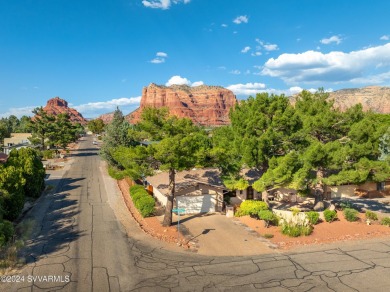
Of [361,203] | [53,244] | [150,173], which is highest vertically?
[150,173]

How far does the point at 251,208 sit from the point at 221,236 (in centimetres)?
443

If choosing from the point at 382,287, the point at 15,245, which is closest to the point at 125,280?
the point at 15,245

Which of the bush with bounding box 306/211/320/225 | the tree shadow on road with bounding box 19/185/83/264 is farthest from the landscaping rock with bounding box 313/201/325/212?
the tree shadow on road with bounding box 19/185/83/264

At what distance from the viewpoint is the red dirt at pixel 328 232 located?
1984 centimetres

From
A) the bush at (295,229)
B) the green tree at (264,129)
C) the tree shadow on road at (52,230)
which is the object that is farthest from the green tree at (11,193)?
the bush at (295,229)

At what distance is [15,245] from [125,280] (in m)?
7.98

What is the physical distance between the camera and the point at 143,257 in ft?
55.5

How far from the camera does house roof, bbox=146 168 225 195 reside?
25.8m

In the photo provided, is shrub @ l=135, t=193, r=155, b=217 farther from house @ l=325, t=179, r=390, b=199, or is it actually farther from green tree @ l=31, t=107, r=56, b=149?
green tree @ l=31, t=107, r=56, b=149

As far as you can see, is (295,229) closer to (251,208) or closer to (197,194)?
(251,208)

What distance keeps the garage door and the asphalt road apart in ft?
16.3

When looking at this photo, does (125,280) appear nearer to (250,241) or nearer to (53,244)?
(53,244)

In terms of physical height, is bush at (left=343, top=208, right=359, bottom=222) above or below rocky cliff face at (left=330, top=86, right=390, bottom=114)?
below

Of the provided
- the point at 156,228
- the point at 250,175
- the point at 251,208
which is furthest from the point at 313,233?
the point at 156,228
